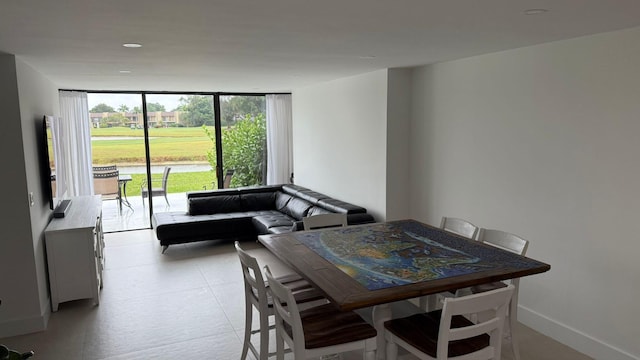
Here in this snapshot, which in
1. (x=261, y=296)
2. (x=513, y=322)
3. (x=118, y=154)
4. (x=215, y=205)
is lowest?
(x=513, y=322)

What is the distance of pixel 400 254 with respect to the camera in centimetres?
307

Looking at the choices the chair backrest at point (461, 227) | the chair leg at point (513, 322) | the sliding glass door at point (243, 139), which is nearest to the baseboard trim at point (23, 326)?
the chair backrest at point (461, 227)

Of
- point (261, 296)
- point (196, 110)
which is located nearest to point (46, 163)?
point (261, 296)

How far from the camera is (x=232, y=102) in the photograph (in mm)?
8352

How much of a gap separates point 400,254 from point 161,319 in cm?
240

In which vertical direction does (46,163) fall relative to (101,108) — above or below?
below

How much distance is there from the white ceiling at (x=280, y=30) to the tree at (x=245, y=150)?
374 cm

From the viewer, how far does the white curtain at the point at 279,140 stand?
8.55m

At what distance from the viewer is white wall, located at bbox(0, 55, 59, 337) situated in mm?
3725

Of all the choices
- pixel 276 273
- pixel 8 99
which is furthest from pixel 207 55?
pixel 276 273

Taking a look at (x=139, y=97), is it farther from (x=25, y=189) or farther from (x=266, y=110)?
(x=25, y=189)

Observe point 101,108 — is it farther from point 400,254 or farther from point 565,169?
point 565,169

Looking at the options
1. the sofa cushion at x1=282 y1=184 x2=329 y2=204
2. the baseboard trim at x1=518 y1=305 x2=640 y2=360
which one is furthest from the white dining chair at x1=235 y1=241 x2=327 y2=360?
the sofa cushion at x1=282 y1=184 x2=329 y2=204

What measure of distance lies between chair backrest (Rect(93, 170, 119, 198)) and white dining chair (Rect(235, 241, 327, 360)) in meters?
5.89
